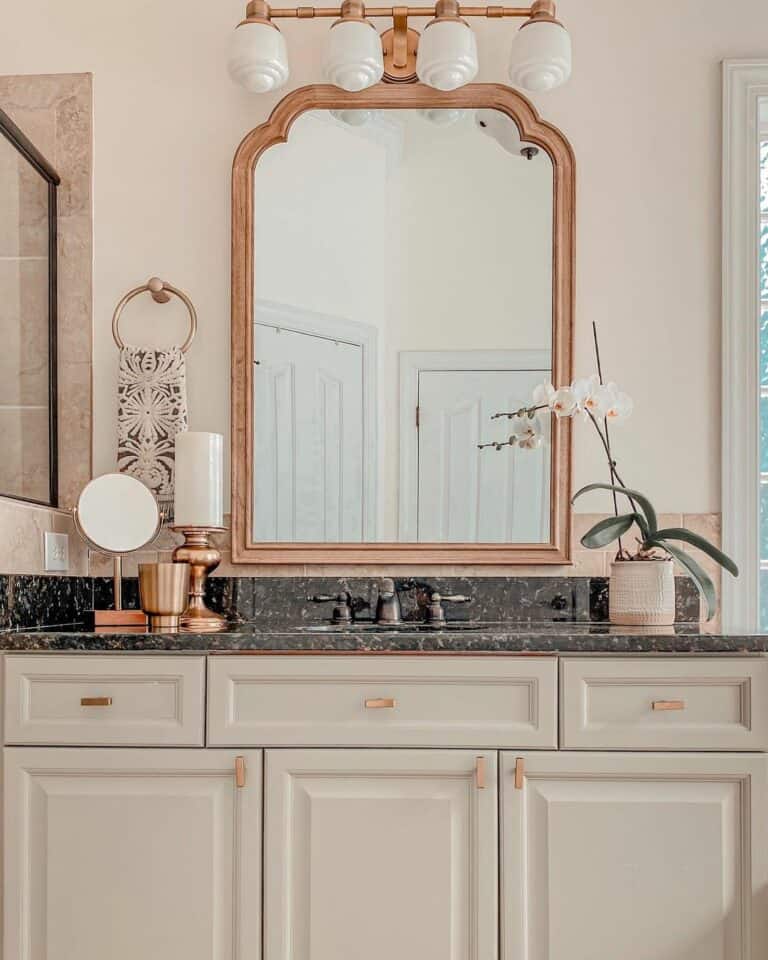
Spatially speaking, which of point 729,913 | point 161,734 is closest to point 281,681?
point 161,734

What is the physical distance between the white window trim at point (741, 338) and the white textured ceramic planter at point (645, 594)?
1.01 feet

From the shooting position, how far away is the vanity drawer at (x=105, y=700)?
6.15 feet

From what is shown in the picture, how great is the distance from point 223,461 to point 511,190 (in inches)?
37.5

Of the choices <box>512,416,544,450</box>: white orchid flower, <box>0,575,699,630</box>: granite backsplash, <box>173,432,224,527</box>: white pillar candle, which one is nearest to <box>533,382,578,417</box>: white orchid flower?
<box>512,416,544,450</box>: white orchid flower

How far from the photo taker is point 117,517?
226cm

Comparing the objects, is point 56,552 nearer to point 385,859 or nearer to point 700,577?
point 385,859

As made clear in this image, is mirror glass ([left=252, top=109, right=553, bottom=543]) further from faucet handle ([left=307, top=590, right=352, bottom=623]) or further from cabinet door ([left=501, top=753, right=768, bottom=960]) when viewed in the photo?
cabinet door ([left=501, top=753, right=768, bottom=960])

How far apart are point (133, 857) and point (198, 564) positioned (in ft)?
2.01

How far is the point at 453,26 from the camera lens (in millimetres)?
2273

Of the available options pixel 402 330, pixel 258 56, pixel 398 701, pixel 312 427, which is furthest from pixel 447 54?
pixel 398 701

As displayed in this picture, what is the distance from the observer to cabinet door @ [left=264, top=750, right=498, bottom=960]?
72.4 inches

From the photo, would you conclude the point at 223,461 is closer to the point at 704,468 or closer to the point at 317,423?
the point at 317,423

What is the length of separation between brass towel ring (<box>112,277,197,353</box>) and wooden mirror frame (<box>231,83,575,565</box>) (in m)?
0.11

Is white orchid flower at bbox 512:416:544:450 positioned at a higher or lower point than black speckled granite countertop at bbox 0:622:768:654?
higher
